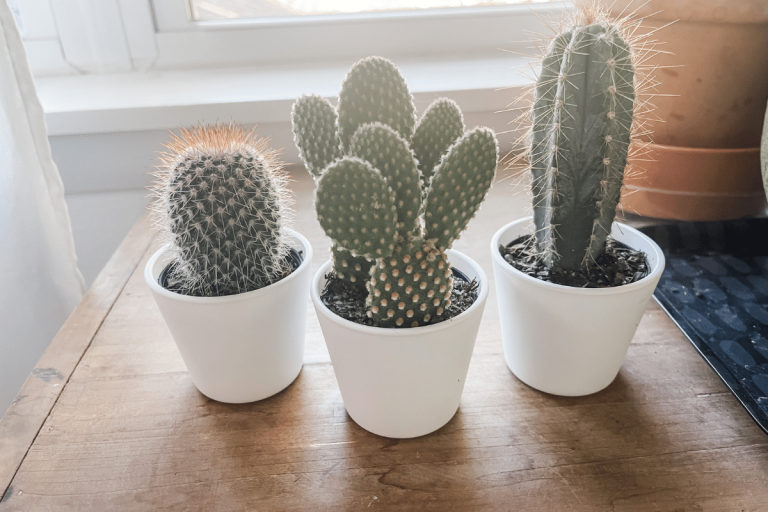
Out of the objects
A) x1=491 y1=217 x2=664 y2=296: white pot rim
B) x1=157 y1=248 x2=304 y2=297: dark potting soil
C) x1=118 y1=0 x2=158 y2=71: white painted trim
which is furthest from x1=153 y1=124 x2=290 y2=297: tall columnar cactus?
x1=118 y1=0 x2=158 y2=71: white painted trim

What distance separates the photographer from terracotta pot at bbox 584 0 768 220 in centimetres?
71

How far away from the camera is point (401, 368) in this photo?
49cm

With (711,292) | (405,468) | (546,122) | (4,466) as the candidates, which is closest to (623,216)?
(711,292)

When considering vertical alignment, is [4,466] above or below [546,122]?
below

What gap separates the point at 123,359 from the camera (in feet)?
2.17

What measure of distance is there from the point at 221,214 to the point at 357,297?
165mm

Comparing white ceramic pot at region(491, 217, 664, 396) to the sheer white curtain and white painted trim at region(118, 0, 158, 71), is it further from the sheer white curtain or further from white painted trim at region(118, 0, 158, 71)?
white painted trim at region(118, 0, 158, 71)

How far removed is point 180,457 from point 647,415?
1.60ft

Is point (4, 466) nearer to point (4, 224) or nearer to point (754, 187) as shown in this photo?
point (4, 224)

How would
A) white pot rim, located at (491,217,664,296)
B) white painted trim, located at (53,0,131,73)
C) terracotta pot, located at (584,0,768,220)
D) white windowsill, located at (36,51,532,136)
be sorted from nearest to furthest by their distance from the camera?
1. white pot rim, located at (491,217,664,296)
2. terracotta pot, located at (584,0,768,220)
3. white windowsill, located at (36,51,532,136)
4. white painted trim, located at (53,0,131,73)

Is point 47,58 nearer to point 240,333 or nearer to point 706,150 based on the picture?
point 240,333

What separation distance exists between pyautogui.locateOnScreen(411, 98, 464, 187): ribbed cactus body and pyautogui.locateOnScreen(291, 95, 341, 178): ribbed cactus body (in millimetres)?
86

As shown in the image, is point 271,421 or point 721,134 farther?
point 721,134

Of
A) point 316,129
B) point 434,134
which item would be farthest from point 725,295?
point 316,129
